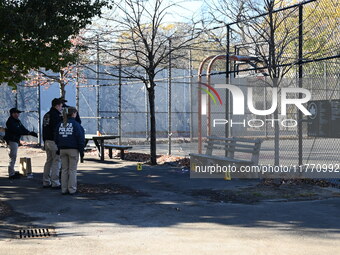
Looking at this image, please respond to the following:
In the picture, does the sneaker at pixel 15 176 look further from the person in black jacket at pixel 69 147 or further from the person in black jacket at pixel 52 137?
the person in black jacket at pixel 69 147

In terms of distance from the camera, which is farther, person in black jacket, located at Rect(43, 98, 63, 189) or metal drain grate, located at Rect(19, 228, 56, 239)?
person in black jacket, located at Rect(43, 98, 63, 189)

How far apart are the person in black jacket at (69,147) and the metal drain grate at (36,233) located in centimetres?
296

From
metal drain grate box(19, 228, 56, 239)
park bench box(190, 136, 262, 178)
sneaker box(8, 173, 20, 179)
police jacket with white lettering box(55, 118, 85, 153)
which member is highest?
police jacket with white lettering box(55, 118, 85, 153)

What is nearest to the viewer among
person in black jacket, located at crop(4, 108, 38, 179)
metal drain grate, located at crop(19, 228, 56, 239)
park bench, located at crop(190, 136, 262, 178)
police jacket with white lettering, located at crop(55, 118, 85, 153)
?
metal drain grate, located at crop(19, 228, 56, 239)

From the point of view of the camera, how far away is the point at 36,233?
6809mm

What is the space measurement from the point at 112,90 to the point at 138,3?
19.7m

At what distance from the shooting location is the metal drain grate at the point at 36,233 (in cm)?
668

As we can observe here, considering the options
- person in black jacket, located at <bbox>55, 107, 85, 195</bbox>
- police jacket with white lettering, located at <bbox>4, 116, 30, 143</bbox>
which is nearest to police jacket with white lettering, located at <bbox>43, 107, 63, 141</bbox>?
person in black jacket, located at <bbox>55, 107, 85, 195</bbox>

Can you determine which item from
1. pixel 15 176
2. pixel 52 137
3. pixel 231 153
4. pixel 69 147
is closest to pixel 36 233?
pixel 69 147

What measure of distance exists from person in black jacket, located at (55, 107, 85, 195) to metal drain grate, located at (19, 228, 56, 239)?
2.96m

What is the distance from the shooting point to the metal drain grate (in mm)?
6679

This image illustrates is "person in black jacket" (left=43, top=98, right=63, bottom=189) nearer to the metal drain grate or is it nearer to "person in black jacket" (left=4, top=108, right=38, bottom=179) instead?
"person in black jacket" (left=4, top=108, right=38, bottom=179)

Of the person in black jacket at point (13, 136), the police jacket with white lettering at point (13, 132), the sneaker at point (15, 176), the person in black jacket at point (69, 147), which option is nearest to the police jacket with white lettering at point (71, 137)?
the person in black jacket at point (69, 147)

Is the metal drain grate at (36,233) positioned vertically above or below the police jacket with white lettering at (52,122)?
below
